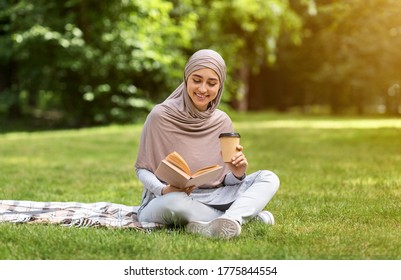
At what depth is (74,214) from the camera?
6238mm

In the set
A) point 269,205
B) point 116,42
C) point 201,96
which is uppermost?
point 116,42

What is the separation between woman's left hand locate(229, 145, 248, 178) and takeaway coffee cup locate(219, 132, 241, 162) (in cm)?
4

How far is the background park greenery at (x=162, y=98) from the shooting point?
204 inches

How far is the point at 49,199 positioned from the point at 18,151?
6193mm

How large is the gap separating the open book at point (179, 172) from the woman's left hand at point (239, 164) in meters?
0.28

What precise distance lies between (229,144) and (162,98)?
17546 mm

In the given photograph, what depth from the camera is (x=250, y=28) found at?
27000mm

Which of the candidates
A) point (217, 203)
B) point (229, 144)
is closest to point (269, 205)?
point (217, 203)

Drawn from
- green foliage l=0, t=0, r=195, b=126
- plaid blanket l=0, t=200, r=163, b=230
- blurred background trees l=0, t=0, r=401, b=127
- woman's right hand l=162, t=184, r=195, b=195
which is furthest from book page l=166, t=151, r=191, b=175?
green foliage l=0, t=0, r=195, b=126

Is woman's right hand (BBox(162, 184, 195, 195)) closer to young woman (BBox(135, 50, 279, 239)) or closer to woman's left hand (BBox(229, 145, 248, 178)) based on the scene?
young woman (BBox(135, 50, 279, 239))

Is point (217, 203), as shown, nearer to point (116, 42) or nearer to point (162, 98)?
point (116, 42)

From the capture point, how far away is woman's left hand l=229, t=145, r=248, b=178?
5469mm
